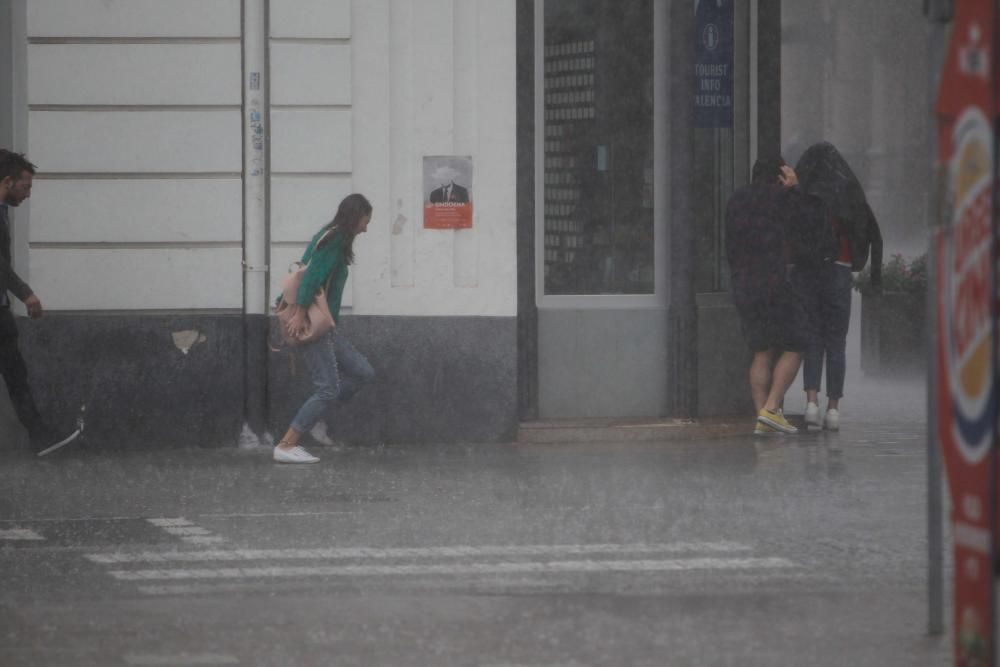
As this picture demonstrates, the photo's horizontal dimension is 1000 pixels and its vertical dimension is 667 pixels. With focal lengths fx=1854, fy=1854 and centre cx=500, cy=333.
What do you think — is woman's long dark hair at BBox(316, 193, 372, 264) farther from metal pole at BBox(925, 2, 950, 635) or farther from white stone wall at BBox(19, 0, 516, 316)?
metal pole at BBox(925, 2, 950, 635)

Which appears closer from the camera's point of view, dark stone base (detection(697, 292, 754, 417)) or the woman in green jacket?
the woman in green jacket

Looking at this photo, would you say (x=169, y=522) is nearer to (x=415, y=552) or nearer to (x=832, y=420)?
(x=415, y=552)

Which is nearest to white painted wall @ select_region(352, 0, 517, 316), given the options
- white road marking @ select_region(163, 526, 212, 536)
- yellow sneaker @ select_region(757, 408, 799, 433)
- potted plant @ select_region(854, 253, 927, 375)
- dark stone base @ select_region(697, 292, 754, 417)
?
dark stone base @ select_region(697, 292, 754, 417)

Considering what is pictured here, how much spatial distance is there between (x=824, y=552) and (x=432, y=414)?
4887mm

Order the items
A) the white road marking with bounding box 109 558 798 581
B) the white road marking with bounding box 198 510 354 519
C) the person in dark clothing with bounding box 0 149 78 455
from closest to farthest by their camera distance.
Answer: the white road marking with bounding box 109 558 798 581 < the white road marking with bounding box 198 510 354 519 < the person in dark clothing with bounding box 0 149 78 455

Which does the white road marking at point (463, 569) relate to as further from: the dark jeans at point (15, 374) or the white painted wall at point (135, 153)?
the white painted wall at point (135, 153)

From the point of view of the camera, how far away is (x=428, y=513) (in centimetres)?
905

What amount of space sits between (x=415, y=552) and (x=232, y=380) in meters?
4.50

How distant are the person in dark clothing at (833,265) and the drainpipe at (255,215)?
3.65 metres

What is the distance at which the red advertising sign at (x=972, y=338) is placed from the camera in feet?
13.6

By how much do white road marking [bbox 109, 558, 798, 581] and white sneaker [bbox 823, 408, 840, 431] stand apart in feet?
17.9

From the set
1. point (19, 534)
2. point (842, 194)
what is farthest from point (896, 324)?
point (19, 534)

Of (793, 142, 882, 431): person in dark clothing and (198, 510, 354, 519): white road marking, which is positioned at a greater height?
(793, 142, 882, 431): person in dark clothing

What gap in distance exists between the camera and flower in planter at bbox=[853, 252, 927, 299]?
1792 cm
